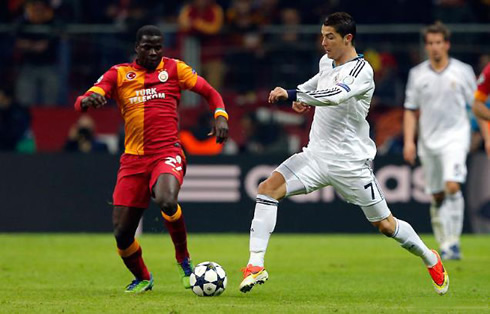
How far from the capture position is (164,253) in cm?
1379

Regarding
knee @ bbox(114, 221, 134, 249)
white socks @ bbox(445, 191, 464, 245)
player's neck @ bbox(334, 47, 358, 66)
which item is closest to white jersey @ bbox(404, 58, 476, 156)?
white socks @ bbox(445, 191, 464, 245)

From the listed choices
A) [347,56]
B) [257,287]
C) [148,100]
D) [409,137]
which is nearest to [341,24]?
[347,56]

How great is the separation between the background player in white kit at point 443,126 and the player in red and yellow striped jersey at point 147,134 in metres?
4.45

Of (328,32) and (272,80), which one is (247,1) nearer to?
(272,80)

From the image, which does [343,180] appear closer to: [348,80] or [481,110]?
[348,80]

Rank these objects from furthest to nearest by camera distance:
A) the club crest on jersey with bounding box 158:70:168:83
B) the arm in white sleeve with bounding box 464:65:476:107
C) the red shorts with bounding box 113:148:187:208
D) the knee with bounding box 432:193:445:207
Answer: the knee with bounding box 432:193:445:207, the arm in white sleeve with bounding box 464:65:476:107, the club crest on jersey with bounding box 158:70:168:83, the red shorts with bounding box 113:148:187:208

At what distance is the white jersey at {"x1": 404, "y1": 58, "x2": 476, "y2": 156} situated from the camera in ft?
42.6

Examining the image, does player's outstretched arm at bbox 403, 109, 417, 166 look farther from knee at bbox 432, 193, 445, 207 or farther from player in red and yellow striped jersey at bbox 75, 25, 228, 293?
player in red and yellow striped jersey at bbox 75, 25, 228, 293

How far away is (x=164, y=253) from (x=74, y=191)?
3.50 meters

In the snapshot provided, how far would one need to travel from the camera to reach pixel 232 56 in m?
17.7

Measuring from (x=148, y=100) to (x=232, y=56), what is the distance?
856cm

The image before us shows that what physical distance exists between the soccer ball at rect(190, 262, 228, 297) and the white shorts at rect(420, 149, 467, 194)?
16.3 feet

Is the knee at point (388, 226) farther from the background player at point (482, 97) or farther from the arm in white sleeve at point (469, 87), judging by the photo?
the arm in white sleeve at point (469, 87)

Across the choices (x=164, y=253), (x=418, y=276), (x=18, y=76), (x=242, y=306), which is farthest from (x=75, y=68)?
(x=242, y=306)
